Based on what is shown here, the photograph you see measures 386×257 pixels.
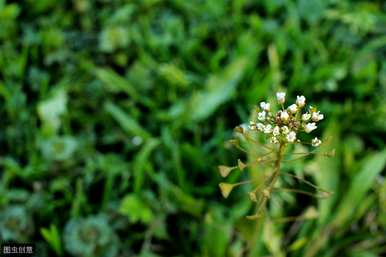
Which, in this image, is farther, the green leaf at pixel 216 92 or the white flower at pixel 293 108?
the green leaf at pixel 216 92

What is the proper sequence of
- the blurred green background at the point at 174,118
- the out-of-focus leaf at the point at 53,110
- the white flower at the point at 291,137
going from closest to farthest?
the white flower at the point at 291,137
the blurred green background at the point at 174,118
the out-of-focus leaf at the point at 53,110

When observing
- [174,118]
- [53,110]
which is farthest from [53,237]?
[174,118]

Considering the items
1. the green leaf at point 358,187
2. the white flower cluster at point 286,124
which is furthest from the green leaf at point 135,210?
the white flower cluster at point 286,124

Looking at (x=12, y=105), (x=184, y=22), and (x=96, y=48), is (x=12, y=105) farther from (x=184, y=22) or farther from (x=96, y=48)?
(x=184, y=22)

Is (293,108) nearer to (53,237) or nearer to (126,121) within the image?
(53,237)

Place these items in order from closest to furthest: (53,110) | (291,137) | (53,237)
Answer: (291,137) < (53,237) < (53,110)

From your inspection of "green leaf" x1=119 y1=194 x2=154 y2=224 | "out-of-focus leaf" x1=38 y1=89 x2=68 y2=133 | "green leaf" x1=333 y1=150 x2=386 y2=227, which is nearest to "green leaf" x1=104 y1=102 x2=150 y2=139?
"out-of-focus leaf" x1=38 y1=89 x2=68 y2=133

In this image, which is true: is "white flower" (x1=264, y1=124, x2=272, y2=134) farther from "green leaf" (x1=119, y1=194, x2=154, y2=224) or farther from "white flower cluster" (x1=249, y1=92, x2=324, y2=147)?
"green leaf" (x1=119, y1=194, x2=154, y2=224)

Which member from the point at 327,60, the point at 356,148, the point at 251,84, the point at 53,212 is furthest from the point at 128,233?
the point at 327,60

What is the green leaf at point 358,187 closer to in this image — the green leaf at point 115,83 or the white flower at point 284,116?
the green leaf at point 115,83
